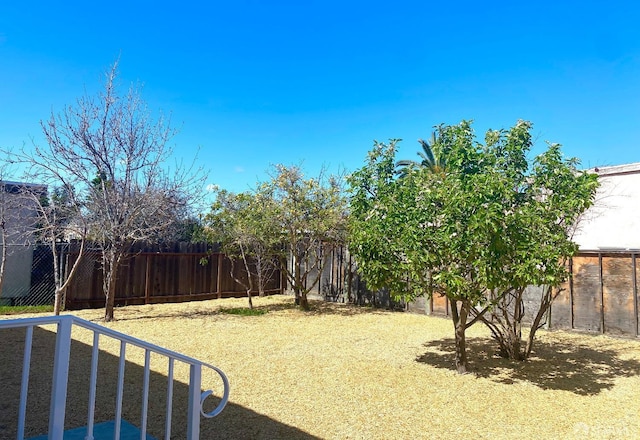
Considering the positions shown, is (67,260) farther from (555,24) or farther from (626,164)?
(626,164)

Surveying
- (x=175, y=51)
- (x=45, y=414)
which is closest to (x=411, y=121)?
(x=175, y=51)

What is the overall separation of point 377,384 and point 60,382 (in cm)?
415

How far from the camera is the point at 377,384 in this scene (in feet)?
16.8

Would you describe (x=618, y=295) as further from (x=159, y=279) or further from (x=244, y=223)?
(x=159, y=279)

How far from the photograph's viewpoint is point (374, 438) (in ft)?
11.8

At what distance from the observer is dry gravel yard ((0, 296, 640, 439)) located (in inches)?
150

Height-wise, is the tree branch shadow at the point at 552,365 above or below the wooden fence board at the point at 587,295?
below

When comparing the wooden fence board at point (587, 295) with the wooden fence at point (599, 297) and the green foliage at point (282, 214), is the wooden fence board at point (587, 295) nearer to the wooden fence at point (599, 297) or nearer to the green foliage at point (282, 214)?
the wooden fence at point (599, 297)

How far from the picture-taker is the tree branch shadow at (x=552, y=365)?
17.5 ft

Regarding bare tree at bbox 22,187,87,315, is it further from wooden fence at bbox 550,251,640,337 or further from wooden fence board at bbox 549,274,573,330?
wooden fence board at bbox 549,274,573,330

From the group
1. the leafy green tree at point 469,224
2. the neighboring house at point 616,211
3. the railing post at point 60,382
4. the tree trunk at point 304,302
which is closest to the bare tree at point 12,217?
the tree trunk at point 304,302

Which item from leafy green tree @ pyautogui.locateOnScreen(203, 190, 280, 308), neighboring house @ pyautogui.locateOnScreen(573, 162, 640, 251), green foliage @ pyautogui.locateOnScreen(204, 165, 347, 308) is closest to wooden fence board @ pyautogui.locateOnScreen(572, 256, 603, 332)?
neighboring house @ pyautogui.locateOnScreen(573, 162, 640, 251)

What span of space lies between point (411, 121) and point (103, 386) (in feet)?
39.9

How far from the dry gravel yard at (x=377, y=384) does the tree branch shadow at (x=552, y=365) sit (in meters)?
0.02
